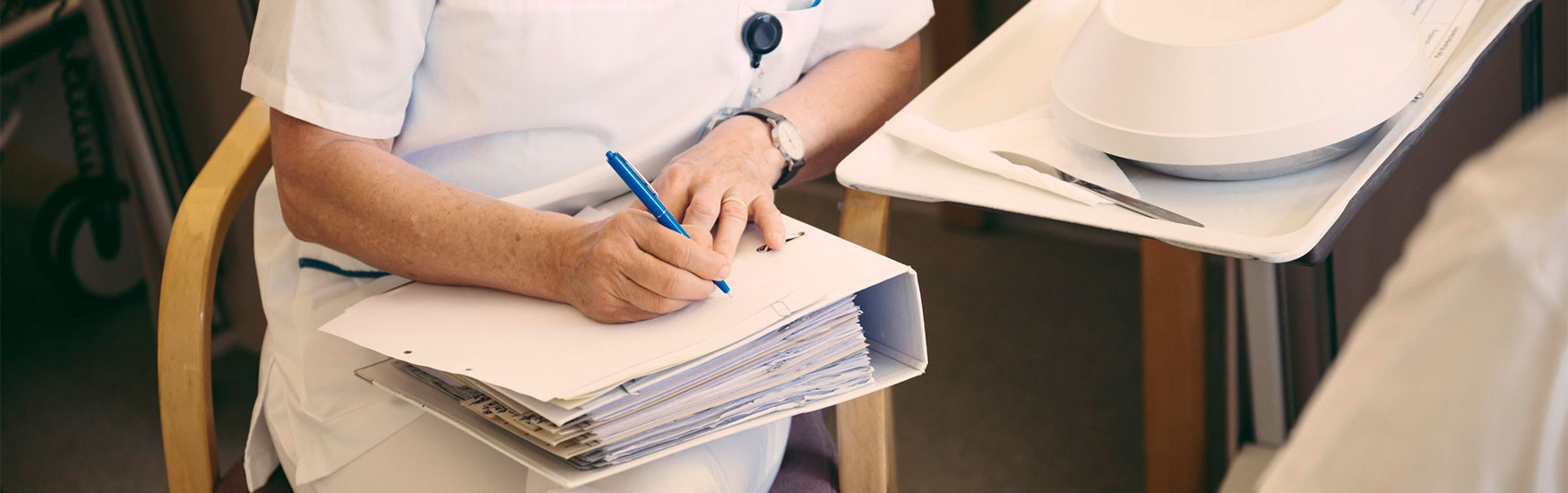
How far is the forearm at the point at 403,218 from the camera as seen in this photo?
80cm

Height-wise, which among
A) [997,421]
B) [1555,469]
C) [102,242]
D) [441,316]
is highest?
[1555,469]

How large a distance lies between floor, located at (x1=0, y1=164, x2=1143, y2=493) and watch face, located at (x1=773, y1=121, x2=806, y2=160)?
84 centimetres

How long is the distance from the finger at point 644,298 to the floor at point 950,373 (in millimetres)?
1018

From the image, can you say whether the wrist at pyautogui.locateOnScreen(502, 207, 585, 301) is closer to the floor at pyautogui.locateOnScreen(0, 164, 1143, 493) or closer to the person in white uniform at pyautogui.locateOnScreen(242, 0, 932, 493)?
the person in white uniform at pyautogui.locateOnScreen(242, 0, 932, 493)

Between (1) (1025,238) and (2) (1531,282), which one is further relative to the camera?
(1) (1025,238)

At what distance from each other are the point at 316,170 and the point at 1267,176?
70 centimetres

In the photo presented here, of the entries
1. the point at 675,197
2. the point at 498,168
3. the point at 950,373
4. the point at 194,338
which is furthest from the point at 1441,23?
the point at 950,373

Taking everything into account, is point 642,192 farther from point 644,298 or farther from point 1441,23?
point 1441,23

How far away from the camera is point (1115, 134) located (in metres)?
0.70

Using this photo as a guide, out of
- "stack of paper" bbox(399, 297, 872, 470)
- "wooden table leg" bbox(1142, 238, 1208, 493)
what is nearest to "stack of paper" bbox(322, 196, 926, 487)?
"stack of paper" bbox(399, 297, 872, 470)

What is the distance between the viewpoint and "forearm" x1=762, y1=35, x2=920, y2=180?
990 millimetres

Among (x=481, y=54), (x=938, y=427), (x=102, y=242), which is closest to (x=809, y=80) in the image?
(x=481, y=54)

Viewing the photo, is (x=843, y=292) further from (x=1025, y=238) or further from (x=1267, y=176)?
(x=1025, y=238)

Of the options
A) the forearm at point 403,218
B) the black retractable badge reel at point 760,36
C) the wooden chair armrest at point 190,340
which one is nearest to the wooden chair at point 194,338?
the wooden chair armrest at point 190,340
